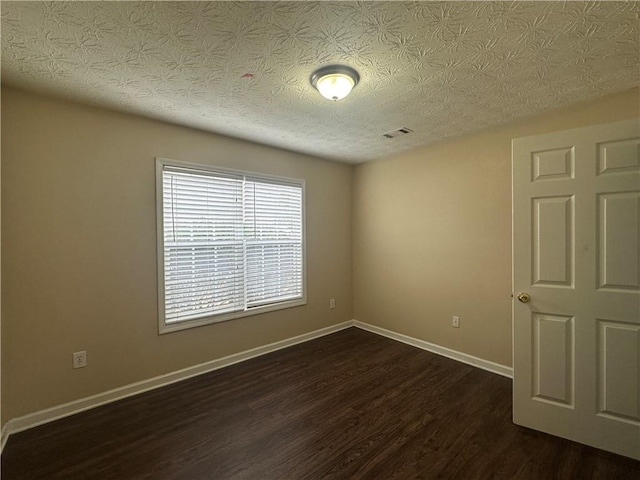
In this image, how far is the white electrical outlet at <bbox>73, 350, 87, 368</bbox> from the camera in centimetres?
218

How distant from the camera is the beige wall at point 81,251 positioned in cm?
198

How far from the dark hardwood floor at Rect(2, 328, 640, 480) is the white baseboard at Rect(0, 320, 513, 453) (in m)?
0.08

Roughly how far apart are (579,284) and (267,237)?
2791mm

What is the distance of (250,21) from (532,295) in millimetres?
2427

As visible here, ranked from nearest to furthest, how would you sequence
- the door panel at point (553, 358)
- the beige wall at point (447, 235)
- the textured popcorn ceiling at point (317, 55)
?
1. the textured popcorn ceiling at point (317, 55)
2. the door panel at point (553, 358)
3. the beige wall at point (447, 235)

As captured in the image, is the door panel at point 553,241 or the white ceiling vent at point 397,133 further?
the white ceiling vent at point 397,133

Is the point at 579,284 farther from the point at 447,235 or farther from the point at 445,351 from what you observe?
the point at 445,351

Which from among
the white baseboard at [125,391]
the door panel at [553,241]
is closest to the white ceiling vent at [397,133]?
the door panel at [553,241]

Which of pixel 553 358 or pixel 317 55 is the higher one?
pixel 317 55

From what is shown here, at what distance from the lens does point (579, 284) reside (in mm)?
1814

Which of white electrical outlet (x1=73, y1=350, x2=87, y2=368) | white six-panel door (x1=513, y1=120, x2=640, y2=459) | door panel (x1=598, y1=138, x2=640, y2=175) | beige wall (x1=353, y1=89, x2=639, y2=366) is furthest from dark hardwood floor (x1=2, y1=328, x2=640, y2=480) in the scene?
door panel (x1=598, y1=138, x2=640, y2=175)

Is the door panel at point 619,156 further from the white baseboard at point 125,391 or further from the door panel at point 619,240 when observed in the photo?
the white baseboard at point 125,391

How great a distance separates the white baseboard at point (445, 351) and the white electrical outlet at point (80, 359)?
317 cm

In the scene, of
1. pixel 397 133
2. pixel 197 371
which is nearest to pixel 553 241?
pixel 397 133
